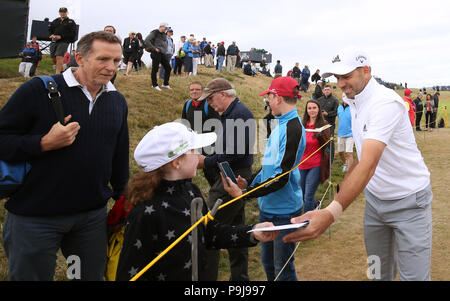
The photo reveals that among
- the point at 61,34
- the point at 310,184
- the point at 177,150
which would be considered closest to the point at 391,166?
the point at 177,150

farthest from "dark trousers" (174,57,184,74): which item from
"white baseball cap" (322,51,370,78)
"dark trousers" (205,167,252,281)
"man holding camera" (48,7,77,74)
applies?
"white baseball cap" (322,51,370,78)

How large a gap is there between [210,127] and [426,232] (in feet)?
10.3

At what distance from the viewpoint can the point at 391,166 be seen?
9.27 feet

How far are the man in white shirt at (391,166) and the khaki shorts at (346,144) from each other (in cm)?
696

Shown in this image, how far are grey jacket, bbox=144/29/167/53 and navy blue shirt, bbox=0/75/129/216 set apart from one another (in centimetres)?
1046

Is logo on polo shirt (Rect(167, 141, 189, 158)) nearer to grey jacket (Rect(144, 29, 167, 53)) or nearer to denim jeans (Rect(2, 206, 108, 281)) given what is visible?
denim jeans (Rect(2, 206, 108, 281))

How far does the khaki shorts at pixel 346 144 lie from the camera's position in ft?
32.0

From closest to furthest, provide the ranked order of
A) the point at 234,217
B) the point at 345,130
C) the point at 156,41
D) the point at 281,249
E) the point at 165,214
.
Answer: the point at 165,214 < the point at 281,249 < the point at 234,217 < the point at 345,130 < the point at 156,41

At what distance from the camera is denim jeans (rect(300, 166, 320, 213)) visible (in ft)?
20.1

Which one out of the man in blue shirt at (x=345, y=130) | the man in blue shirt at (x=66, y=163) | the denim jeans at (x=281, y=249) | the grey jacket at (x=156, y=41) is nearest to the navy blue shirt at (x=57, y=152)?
the man in blue shirt at (x=66, y=163)

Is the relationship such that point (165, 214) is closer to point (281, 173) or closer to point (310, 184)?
point (281, 173)

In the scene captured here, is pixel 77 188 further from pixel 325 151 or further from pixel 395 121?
pixel 325 151

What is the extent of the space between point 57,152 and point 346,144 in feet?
27.8

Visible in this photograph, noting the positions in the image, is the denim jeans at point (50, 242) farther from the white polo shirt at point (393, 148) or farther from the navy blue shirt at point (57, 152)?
the white polo shirt at point (393, 148)
